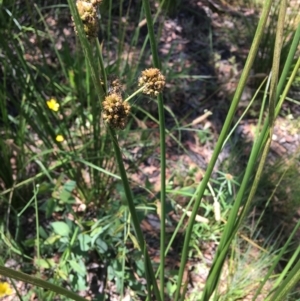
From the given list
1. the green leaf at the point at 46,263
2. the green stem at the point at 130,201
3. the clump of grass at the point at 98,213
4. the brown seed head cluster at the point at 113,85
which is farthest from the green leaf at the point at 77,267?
the brown seed head cluster at the point at 113,85

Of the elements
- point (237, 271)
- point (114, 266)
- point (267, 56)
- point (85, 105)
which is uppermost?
point (267, 56)

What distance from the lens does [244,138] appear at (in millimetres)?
1958

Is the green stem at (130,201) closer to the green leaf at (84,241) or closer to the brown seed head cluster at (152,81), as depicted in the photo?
the brown seed head cluster at (152,81)

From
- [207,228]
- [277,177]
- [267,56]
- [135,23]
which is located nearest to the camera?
[207,228]

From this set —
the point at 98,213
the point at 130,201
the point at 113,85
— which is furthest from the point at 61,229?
the point at 113,85

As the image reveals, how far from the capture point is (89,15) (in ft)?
1.84

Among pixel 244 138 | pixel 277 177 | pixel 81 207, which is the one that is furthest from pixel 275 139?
pixel 81 207

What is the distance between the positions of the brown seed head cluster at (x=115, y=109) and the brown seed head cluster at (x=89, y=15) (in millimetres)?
89

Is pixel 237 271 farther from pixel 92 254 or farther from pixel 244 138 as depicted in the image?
pixel 244 138

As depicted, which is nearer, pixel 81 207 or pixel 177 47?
pixel 81 207

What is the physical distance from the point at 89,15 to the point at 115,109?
0.13 m

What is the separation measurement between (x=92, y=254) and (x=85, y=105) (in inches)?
27.0

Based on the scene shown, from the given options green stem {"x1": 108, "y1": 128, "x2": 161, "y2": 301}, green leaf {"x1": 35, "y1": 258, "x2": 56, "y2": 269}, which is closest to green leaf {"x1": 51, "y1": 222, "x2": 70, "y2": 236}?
green leaf {"x1": 35, "y1": 258, "x2": 56, "y2": 269}

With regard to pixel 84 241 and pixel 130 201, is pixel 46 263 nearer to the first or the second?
pixel 84 241
